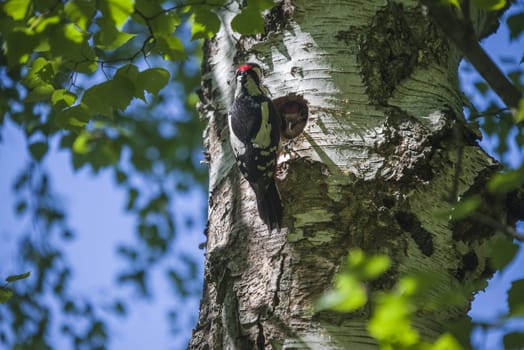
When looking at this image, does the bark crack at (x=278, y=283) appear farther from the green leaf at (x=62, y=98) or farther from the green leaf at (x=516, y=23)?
the green leaf at (x=516, y=23)

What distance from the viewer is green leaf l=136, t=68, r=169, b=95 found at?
2166mm

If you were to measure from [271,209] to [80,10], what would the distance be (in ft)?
3.11

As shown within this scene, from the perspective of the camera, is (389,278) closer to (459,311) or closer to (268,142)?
(459,311)

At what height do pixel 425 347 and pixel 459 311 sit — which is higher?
pixel 459 311

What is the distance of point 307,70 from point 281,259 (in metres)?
0.80

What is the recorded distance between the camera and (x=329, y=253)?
2.16 meters

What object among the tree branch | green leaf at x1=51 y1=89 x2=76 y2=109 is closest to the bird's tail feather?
green leaf at x1=51 y1=89 x2=76 y2=109

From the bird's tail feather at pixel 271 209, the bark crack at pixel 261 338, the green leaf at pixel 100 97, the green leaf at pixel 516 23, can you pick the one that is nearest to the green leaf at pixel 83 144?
the green leaf at pixel 100 97

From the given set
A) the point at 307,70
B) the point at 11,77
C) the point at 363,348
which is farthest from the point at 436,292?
the point at 11,77

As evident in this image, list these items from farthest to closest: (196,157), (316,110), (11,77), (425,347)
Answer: (196,157)
(11,77)
(316,110)
(425,347)

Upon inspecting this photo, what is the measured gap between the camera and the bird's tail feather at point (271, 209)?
2.29 meters

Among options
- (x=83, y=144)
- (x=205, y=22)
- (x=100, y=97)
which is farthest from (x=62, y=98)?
(x=83, y=144)

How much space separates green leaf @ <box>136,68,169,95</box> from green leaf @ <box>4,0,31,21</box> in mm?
448

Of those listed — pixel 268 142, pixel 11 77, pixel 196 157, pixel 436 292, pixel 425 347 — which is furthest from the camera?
pixel 196 157
